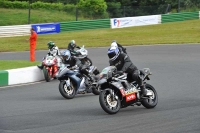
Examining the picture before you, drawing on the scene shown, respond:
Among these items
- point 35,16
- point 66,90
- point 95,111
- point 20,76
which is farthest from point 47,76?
point 35,16

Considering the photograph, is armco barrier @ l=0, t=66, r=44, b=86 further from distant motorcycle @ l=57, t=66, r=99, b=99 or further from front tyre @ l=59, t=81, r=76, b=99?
front tyre @ l=59, t=81, r=76, b=99

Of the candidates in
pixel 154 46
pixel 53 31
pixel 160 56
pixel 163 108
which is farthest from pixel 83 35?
pixel 163 108

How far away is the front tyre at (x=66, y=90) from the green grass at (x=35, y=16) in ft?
92.9

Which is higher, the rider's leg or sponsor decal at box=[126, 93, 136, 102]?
the rider's leg

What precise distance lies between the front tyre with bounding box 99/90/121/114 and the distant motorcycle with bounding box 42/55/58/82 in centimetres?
688

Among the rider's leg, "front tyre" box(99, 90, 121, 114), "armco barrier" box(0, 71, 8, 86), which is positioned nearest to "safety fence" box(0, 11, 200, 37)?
"armco barrier" box(0, 71, 8, 86)

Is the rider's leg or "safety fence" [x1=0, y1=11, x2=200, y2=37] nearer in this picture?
the rider's leg

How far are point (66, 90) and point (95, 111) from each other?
2365 mm

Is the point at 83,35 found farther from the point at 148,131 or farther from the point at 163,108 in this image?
the point at 148,131

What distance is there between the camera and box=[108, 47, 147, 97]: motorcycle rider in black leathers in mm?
10961

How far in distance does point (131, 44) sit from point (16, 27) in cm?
1011

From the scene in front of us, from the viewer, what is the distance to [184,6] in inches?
1966

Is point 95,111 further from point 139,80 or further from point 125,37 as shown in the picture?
point 125,37

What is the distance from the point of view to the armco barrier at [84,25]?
39.9m
